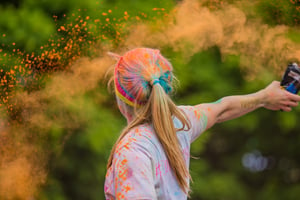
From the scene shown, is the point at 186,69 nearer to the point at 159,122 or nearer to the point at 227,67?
the point at 227,67

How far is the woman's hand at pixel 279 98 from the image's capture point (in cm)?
303

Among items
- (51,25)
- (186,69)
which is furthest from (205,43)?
(51,25)

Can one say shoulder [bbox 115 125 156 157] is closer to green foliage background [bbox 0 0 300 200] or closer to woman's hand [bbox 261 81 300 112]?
woman's hand [bbox 261 81 300 112]

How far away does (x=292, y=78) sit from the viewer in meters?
2.95

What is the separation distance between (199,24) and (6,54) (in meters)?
1.80

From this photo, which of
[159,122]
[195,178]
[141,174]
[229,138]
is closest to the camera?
[141,174]

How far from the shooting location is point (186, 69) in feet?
19.6

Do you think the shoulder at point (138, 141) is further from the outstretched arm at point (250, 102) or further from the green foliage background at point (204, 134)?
the green foliage background at point (204, 134)

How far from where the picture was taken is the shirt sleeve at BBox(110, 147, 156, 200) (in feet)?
7.25

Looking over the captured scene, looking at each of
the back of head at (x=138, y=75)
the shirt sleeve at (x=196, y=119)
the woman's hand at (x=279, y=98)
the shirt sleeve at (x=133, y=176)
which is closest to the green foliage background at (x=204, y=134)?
the woman's hand at (x=279, y=98)

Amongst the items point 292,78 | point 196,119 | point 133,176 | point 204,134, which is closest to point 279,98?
point 292,78

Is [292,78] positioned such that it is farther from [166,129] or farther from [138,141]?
[138,141]

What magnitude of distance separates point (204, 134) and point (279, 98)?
3.38m

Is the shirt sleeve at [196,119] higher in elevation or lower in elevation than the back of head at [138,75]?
lower
